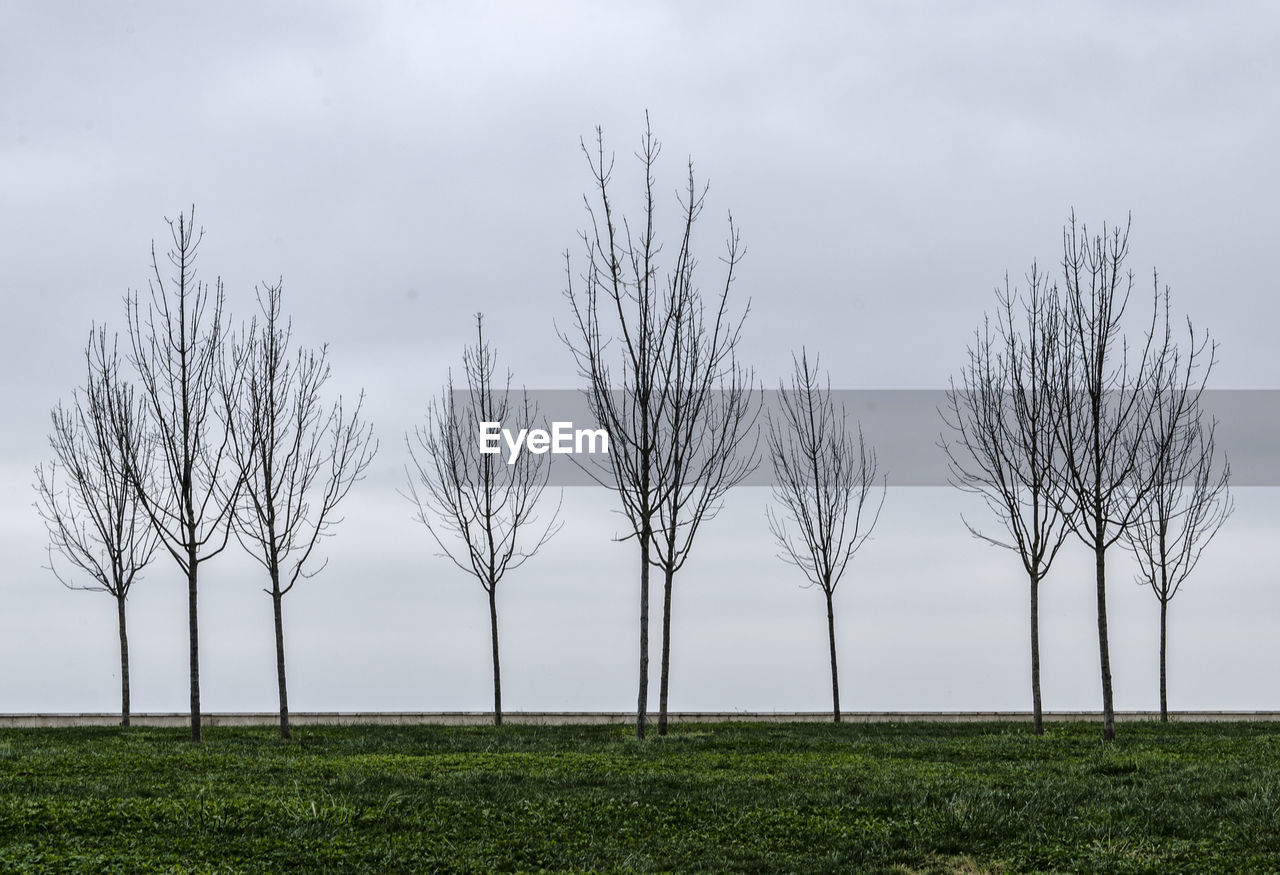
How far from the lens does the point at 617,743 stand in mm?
15039

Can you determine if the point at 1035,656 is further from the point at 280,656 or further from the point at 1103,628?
the point at 280,656

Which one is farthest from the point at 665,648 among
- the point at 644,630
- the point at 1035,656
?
the point at 1035,656

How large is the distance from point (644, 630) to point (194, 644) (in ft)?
20.7

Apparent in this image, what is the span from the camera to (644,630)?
52.0 ft

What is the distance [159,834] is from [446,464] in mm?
14217

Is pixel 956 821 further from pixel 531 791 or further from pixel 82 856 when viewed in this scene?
pixel 82 856

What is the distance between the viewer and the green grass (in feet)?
27.7

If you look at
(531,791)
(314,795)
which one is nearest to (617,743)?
(531,791)

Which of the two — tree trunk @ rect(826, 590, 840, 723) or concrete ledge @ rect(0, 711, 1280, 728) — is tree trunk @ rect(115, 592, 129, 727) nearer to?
→ concrete ledge @ rect(0, 711, 1280, 728)

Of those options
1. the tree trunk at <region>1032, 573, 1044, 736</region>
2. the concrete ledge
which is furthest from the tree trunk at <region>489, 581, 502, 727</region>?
the tree trunk at <region>1032, 573, 1044, 736</region>

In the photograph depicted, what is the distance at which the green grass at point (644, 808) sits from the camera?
8.43 meters

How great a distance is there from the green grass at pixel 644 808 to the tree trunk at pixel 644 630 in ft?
2.72

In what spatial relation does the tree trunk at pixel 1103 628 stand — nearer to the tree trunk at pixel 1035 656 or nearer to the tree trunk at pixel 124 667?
the tree trunk at pixel 1035 656

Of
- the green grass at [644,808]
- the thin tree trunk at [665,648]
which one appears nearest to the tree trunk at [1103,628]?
the green grass at [644,808]
